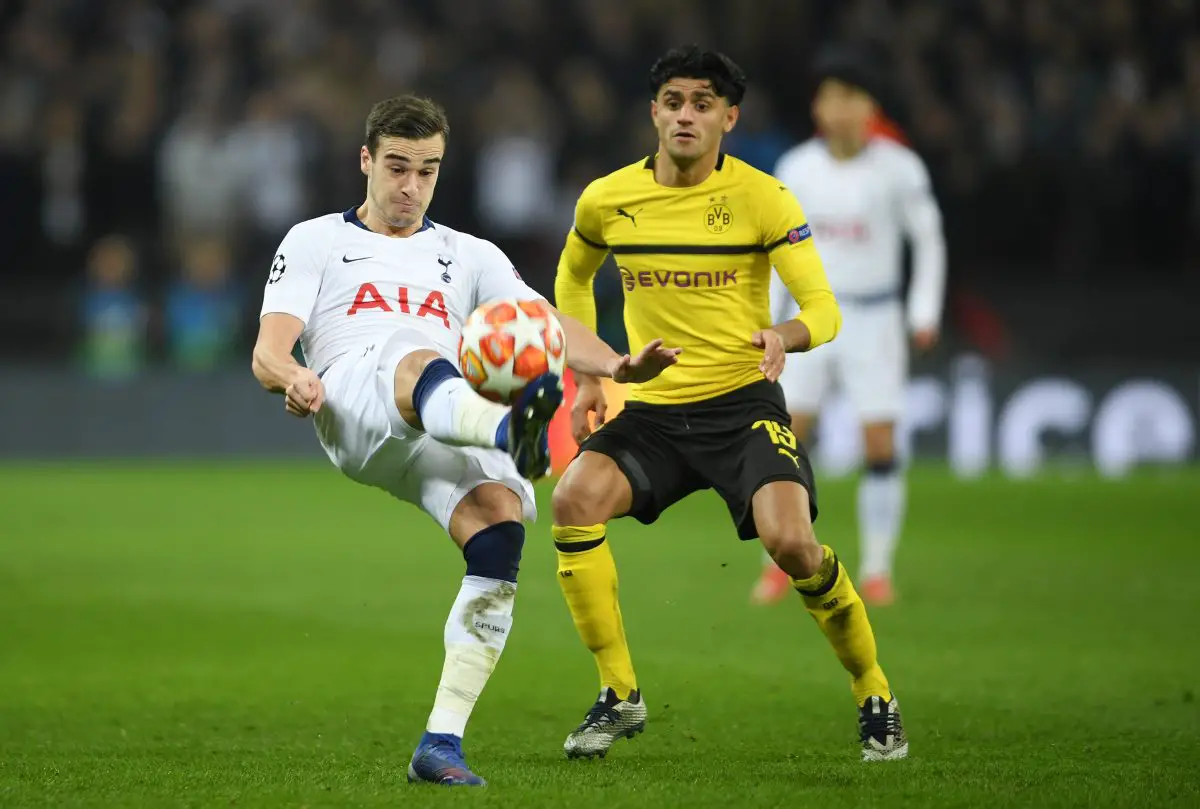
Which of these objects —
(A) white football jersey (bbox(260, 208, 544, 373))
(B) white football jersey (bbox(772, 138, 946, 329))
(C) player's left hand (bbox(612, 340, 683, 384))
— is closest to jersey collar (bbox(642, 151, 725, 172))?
(A) white football jersey (bbox(260, 208, 544, 373))

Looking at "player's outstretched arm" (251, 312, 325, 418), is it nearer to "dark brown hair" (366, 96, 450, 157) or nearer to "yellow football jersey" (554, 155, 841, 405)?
"dark brown hair" (366, 96, 450, 157)

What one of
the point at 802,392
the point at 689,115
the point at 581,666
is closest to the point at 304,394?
the point at 689,115

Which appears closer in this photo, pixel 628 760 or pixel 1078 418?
pixel 628 760

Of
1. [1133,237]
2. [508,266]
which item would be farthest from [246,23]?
[508,266]

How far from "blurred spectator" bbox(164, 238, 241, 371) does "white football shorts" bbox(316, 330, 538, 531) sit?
11315 mm

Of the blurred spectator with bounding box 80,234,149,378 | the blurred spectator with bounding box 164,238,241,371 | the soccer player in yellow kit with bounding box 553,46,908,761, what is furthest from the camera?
the blurred spectator with bounding box 164,238,241,371

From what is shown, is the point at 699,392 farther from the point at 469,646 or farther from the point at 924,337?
the point at 924,337

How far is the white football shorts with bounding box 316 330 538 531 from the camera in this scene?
5.22 metres

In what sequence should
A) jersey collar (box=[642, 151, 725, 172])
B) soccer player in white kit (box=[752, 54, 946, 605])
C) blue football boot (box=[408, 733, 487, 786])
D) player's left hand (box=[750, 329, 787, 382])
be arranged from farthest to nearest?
soccer player in white kit (box=[752, 54, 946, 605])
jersey collar (box=[642, 151, 725, 172])
player's left hand (box=[750, 329, 787, 382])
blue football boot (box=[408, 733, 487, 786])

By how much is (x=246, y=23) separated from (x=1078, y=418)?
27.8 feet

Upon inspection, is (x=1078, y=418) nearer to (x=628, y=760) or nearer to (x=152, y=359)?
(x=152, y=359)

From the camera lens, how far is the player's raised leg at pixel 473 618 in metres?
5.04

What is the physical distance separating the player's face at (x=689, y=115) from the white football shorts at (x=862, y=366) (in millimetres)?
3578

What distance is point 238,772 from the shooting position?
17.2 feet
